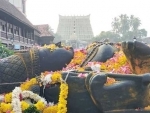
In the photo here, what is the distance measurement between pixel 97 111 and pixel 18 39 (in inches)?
912

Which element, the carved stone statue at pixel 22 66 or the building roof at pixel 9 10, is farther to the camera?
the building roof at pixel 9 10

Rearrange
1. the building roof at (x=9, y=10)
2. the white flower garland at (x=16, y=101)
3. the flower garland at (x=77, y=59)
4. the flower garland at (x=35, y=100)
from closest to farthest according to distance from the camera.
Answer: the flower garland at (x=35, y=100) → the white flower garland at (x=16, y=101) → the flower garland at (x=77, y=59) → the building roof at (x=9, y=10)

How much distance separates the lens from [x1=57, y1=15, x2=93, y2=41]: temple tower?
66.3 metres

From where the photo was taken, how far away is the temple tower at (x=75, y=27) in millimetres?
66312

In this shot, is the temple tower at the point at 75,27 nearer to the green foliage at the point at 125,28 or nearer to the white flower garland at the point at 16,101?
the green foliage at the point at 125,28

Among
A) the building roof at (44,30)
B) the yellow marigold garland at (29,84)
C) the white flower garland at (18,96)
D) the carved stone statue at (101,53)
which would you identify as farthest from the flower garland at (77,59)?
the building roof at (44,30)

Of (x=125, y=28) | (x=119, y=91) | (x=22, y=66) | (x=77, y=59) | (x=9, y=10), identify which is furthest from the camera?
(x=125, y=28)

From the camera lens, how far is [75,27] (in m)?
67.6

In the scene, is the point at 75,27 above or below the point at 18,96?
above

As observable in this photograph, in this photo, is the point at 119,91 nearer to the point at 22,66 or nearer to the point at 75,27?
the point at 22,66

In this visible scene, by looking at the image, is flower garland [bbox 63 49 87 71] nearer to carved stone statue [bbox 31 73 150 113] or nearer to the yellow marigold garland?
the yellow marigold garland

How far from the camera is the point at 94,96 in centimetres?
278

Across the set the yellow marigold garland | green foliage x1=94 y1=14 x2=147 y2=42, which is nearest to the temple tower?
green foliage x1=94 y1=14 x2=147 y2=42

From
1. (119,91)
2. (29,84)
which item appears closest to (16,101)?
(29,84)
